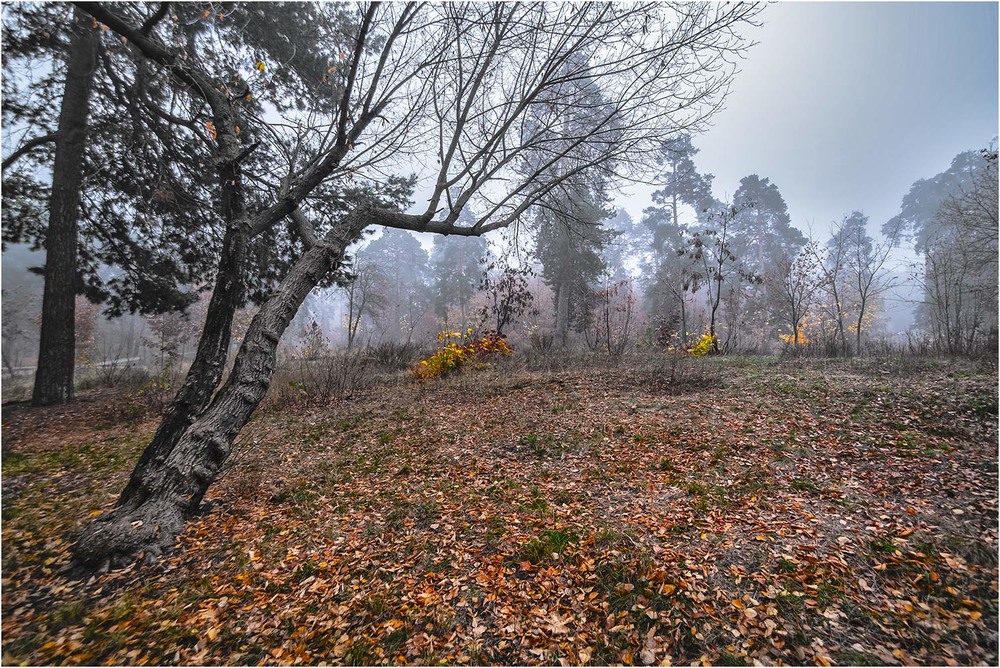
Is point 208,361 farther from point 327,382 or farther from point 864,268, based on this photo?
point 864,268

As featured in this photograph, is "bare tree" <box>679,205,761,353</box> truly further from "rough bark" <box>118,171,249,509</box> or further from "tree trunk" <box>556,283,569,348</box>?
"rough bark" <box>118,171,249,509</box>

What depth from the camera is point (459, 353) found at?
847 cm

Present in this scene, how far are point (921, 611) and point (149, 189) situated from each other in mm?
9568

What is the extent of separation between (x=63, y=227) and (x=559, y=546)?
8.90 m

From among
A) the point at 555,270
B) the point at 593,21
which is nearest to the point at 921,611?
the point at 593,21

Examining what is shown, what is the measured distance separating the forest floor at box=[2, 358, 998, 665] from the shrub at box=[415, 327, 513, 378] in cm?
334

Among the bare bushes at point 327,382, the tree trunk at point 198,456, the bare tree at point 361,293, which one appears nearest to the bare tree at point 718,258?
the bare bushes at point 327,382

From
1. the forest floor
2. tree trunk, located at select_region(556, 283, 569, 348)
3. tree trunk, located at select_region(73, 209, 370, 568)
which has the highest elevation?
tree trunk, located at select_region(556, 283, 569, 348)

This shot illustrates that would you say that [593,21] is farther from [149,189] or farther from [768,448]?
[149,189]

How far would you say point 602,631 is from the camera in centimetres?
188

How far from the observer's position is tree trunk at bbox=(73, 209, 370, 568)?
236cm

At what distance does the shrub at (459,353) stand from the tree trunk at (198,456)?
15.0 ft

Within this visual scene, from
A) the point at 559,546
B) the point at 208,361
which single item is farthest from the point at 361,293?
the point at 559,546

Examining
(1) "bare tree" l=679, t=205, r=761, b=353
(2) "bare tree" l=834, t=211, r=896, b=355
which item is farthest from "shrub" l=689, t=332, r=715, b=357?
(2) "bare tree" l=834, t=211, r=896, b=355
